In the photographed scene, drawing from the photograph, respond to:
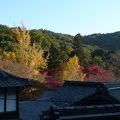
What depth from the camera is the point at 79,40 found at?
6303 centimetres

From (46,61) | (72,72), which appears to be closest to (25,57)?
(46,61)

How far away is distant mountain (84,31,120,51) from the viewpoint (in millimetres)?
90438

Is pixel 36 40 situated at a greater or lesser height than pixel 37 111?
greater

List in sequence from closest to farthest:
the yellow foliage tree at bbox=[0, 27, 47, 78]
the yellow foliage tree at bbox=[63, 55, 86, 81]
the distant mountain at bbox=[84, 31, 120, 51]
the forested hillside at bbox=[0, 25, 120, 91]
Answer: the yellow foliage tree at bbox=[0, 27, 47, 78] → the forested hillside at bbox=[0, 25, 120, 91] → the yellow foliage tree at bbox=[63, 55, 86, 81] → the distant mountain at bbox=[84, 31, 120, 51]

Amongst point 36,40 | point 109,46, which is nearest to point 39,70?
point 36,40

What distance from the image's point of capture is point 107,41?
95.8m

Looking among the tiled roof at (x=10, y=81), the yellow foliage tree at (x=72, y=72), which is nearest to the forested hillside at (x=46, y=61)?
the yellow foliage tree at (x=72, y=72)

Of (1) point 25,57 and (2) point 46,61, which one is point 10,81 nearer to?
(1) point 25,57

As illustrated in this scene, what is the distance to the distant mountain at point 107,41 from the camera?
90.4 metres

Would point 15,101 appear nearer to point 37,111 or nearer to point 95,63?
point 37,111

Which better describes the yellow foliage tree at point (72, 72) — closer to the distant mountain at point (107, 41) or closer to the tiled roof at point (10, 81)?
the tiled roof at point (10, 81)

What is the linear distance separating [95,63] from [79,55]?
2.51 meters

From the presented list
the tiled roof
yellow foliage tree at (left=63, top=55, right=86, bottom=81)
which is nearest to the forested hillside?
yellow foliage tree at (left=63, top=55, right=86, bottom=81)

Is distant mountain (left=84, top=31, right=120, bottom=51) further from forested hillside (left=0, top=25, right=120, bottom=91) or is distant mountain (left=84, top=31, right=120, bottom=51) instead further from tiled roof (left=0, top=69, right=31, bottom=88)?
tiled roof (left=0, top=69, right=31, bottom=88)
